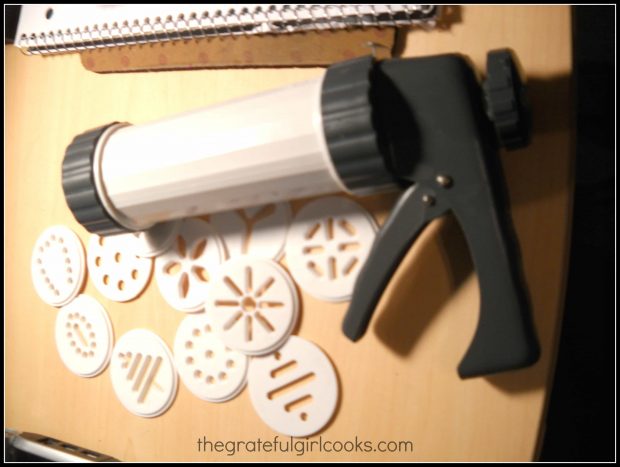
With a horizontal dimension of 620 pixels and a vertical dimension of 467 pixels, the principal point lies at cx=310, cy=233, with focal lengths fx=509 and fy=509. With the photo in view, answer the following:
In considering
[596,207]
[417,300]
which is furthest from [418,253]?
[596,207]

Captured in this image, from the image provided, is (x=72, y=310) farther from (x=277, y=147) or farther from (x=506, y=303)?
(x=506, y=303)

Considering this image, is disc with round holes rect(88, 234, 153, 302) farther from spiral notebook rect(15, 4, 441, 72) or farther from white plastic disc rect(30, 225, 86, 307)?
spiral notebook rect(15, 4, 441, 72)

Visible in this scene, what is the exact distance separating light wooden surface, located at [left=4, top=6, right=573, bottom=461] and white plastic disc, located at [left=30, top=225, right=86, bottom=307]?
0.02m

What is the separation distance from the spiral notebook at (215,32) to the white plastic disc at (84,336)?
284 mm

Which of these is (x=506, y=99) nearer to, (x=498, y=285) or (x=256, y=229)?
(x=498, y=285)

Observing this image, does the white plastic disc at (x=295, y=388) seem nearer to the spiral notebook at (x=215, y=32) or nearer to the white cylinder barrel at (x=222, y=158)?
the white cylinder barrel at (x=222, y=158)

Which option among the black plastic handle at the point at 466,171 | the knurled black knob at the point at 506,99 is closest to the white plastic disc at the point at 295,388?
the black plastic handle at the point at 466,171

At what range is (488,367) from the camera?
388mm

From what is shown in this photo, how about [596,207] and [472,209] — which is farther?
[596,207]

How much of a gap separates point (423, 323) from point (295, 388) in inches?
5.5

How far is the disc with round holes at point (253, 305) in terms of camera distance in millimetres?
495

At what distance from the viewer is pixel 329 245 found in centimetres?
48

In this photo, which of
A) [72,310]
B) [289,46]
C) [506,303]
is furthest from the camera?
[72,310]

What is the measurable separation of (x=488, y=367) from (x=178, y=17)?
45cm
